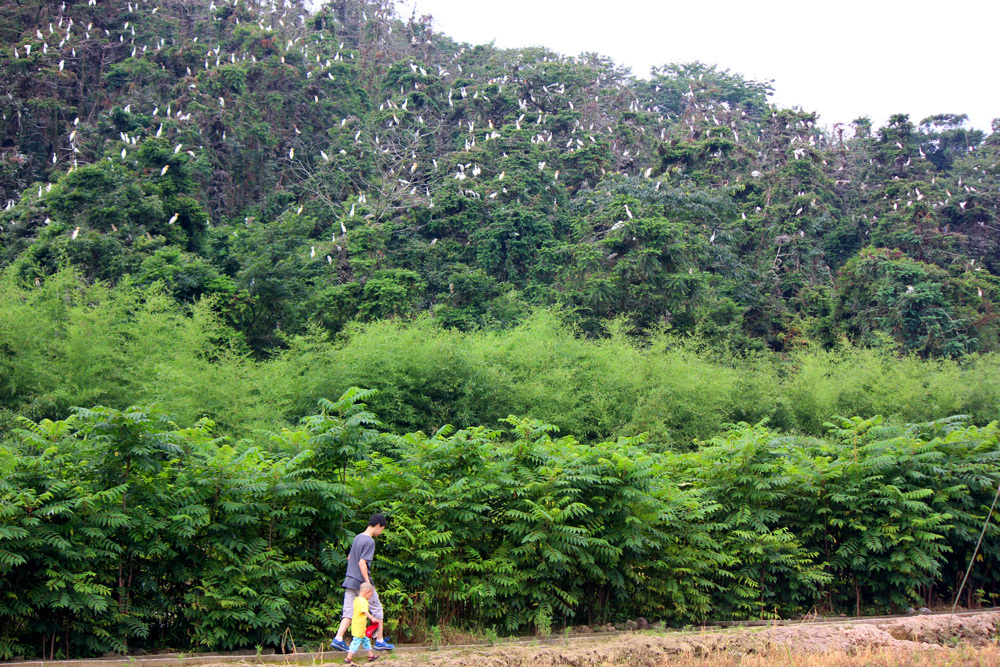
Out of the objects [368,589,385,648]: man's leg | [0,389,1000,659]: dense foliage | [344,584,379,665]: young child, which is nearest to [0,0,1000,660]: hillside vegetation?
[0,389,1000,659]: dense foliage

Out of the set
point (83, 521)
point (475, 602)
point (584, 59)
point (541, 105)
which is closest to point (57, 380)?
point (83, 521)

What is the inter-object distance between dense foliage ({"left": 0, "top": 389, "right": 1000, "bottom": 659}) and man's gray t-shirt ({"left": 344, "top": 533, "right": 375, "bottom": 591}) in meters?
0.71

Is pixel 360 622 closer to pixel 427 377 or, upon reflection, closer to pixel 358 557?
pixel 358 557

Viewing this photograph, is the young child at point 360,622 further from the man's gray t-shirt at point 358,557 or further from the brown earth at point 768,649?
the brown earth at point 768,649

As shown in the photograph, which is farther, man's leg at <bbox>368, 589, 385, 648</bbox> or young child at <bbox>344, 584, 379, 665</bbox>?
man's leg at <bbox>368, 589, 385, 648</bbox>

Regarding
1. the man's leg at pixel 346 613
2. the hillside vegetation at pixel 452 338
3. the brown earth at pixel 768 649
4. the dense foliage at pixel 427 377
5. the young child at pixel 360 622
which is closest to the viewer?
the young child at pixel 360 622

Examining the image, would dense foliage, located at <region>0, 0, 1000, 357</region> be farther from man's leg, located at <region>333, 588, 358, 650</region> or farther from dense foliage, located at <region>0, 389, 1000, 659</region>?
man's leg, located at <region>333, 588, 358, 650</region>

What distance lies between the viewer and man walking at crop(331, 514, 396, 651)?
22.1 ft

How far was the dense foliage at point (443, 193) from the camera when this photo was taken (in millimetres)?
25219

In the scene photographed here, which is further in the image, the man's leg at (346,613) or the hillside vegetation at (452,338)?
the hillside vegetation at (452,338)

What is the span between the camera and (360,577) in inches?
266

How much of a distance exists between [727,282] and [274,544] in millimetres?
23980

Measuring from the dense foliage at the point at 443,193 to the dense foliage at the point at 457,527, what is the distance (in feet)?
49.3

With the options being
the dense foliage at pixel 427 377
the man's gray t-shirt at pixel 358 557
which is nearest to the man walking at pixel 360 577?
the man's gray t-shirt at pixel 358 557
